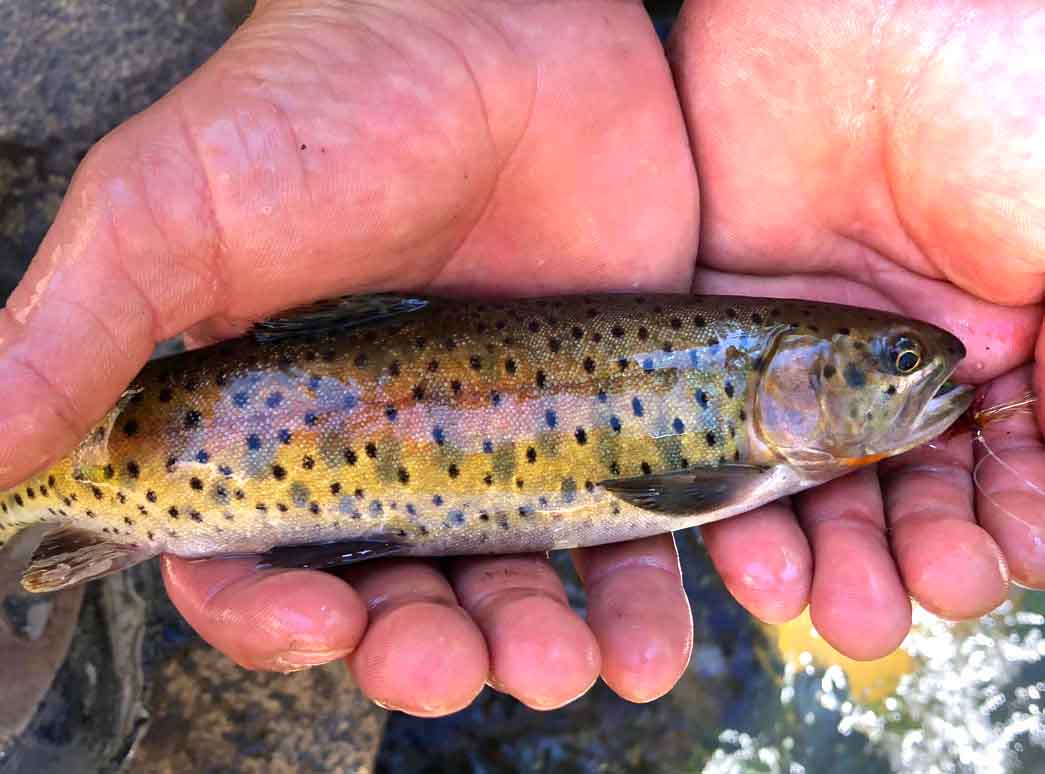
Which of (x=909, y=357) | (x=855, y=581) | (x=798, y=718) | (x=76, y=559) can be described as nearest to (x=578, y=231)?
(x=909, y=357)

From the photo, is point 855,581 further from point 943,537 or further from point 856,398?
point 856,398

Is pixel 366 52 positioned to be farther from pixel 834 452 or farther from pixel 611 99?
pixel 834 452

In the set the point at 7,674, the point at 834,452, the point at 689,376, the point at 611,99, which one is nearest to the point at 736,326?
the point at 689,376

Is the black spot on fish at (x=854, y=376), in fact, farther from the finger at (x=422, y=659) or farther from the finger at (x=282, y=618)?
the finger at (x=282, y=618)

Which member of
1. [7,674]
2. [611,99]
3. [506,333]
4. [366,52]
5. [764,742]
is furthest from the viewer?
[764,742]

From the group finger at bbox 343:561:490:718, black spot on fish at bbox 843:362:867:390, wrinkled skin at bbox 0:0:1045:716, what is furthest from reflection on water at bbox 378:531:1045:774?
finger at bbox 343:561:490:718
